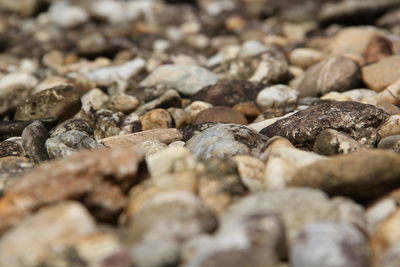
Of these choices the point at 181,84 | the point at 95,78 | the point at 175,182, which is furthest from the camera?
the point at 95,78

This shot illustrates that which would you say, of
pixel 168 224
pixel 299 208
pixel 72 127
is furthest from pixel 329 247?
pixel 72 127

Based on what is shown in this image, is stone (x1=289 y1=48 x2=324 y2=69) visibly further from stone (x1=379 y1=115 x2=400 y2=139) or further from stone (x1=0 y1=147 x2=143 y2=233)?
stone (x1=0 y1=147 x2=143 y2=233)

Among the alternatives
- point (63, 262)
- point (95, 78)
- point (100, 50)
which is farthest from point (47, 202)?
point (100, 50)

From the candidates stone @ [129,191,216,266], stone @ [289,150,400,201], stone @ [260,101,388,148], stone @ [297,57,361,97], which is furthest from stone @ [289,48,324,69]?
stone @ [129,191,216,266]

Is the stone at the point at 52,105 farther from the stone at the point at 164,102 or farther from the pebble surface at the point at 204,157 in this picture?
the stone at the point at 164,102

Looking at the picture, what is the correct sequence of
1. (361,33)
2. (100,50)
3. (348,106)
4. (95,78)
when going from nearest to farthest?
1. (348,106)
2. (95,78)
3. (361,33)
4. (100,50)

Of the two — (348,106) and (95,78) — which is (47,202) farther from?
(95,78)

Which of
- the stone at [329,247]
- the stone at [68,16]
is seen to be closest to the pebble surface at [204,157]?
the stone at [329,247]

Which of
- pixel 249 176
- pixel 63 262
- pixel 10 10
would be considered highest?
pixel 63 262
